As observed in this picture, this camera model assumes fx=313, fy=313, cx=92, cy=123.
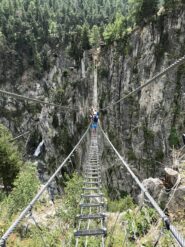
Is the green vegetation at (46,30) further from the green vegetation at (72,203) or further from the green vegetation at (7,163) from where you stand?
the green vegetation at (72,203)

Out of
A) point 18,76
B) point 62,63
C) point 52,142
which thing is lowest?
point 52,142

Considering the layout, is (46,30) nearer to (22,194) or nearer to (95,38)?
(95,38)

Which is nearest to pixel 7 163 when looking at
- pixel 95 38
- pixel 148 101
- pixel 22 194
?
pixel 22 194

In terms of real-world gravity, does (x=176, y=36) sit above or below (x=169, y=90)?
above

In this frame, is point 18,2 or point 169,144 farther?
point 18,2

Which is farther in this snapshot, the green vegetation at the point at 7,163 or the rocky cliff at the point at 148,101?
the rocky cliff at the point at 148,101

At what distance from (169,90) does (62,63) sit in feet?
142

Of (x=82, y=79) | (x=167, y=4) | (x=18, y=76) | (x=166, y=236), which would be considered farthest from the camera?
(x=18, y=76)

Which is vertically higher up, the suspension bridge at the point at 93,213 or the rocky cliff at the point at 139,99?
the suspension bridge at the point at 93,213

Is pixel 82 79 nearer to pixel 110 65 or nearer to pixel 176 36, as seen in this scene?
pixel 110 65


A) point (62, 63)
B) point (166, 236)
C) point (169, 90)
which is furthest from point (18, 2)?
point (166, 236)

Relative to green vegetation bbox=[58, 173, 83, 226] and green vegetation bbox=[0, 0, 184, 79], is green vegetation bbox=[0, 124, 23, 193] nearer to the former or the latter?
green vegetation bbox=[58, 173, 83, 226]

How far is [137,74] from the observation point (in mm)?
31453

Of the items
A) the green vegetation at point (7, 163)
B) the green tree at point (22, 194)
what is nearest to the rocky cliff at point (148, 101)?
the green vegetation at point (7, 163)
